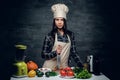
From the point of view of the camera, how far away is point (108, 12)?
5.91 meters

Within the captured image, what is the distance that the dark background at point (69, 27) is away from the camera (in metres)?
5.78

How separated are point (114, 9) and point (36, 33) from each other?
5.43ft

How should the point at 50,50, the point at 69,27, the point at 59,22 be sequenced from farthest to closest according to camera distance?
the point at 69,27 → the point at 50,50 → the point at 59,22

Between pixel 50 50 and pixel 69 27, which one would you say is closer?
pixel 50 50

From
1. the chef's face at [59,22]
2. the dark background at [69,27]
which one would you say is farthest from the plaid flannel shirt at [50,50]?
the dark background at [69,27]

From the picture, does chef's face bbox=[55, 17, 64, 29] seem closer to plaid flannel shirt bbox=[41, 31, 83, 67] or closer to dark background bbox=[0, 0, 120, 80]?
plaid flannel shirt bbox=[41, 31, 83, 67]

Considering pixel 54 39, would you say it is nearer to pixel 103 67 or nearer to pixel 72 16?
pixel 72 16

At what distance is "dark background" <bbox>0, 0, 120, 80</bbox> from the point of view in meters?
5.78

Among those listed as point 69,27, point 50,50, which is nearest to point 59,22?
point 50,50

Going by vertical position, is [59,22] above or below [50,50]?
above

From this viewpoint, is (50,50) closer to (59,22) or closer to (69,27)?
(59,22)

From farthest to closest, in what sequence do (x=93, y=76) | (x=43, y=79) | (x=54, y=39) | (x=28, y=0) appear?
(x=28, y=0)
(x=54, y=39)
(x=93, y=76)
(x=43, y=79)

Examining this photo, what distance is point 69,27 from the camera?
5922mm

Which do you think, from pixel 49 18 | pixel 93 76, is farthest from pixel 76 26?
pixel 93 76
